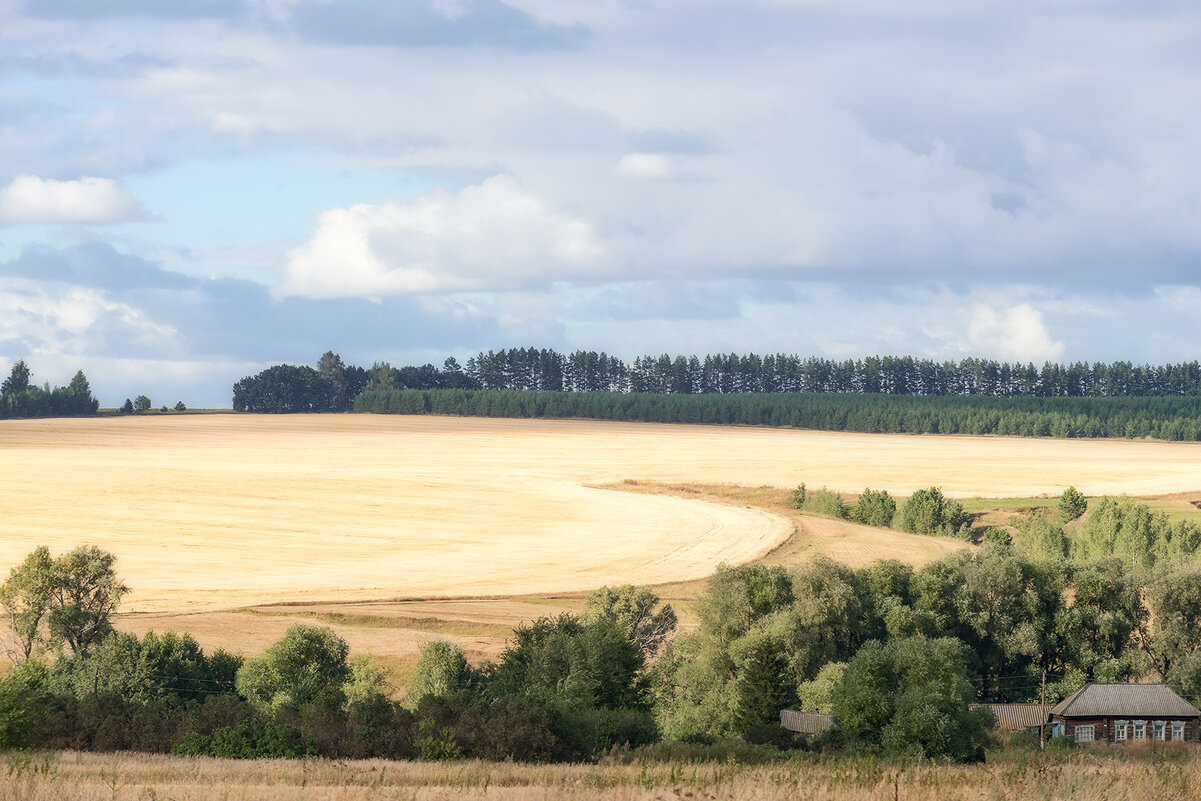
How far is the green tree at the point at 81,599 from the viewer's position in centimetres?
6419

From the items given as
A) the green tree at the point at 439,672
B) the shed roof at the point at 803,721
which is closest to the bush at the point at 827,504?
the shed roof at the point at 803,721

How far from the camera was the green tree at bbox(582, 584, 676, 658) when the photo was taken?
73.1 m

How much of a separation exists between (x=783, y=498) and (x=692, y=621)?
2603 inches

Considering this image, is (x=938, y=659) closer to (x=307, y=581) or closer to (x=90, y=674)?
(x=90, y=674)

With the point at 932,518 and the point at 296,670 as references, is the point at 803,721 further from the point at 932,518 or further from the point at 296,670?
the point at 932,518

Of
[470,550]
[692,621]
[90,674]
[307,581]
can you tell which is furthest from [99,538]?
[692,621]

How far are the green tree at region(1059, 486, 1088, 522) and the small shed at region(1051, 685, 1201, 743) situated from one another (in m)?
74.7

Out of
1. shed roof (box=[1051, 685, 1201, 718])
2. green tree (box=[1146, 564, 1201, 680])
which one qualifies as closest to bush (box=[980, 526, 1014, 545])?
green tree (box=[1146, 564, 1201, 680])

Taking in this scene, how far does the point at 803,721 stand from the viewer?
61.2 meters

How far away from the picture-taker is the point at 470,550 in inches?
4269

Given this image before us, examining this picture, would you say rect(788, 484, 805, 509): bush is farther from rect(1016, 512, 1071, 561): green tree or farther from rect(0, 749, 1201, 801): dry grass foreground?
rect(0, 749, 1201, 801): dry grass foreground

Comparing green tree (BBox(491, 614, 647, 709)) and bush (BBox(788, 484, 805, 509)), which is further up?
bush (BBox(788, 484, 805, 509))

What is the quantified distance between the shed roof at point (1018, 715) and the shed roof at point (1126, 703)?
4.12ft

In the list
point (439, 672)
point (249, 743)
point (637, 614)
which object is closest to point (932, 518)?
point (637, 614)
